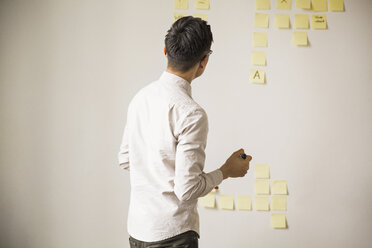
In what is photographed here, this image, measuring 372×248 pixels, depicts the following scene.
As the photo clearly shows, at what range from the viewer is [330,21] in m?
1.81

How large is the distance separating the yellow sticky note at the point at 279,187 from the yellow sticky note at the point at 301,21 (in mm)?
863

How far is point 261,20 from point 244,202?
3.34 ft

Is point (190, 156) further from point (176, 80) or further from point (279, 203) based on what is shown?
point (279, 203)

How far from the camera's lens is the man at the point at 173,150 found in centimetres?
→ 95

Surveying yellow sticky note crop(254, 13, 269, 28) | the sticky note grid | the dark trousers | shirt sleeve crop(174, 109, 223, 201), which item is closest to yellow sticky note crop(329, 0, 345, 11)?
yellow sticky note crop(254, 13, 269, 28)

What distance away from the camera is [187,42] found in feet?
3.21

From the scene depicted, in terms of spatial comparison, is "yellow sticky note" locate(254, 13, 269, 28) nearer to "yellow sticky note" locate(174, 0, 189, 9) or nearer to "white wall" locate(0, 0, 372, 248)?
"white wall" locate(0, 0, 372, 248)

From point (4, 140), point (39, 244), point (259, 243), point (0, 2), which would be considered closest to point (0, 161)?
point (4, 140)

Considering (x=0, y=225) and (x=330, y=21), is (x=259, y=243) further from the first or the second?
(x=0, y=225)

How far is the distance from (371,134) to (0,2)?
7.36 ft

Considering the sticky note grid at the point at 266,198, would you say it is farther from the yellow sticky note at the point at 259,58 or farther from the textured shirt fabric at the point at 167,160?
the textured shirt fabric at the point at 167,160

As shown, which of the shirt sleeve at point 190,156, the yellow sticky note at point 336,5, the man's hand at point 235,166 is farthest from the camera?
the yellow sticky note at point 336,5

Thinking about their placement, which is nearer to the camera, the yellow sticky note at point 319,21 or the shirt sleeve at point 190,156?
the shirt sleeve at point 190,156

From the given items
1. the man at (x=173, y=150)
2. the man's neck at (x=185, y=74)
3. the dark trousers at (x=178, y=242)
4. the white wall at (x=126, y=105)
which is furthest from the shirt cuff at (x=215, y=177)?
the white wall at (x=126, y=105)
